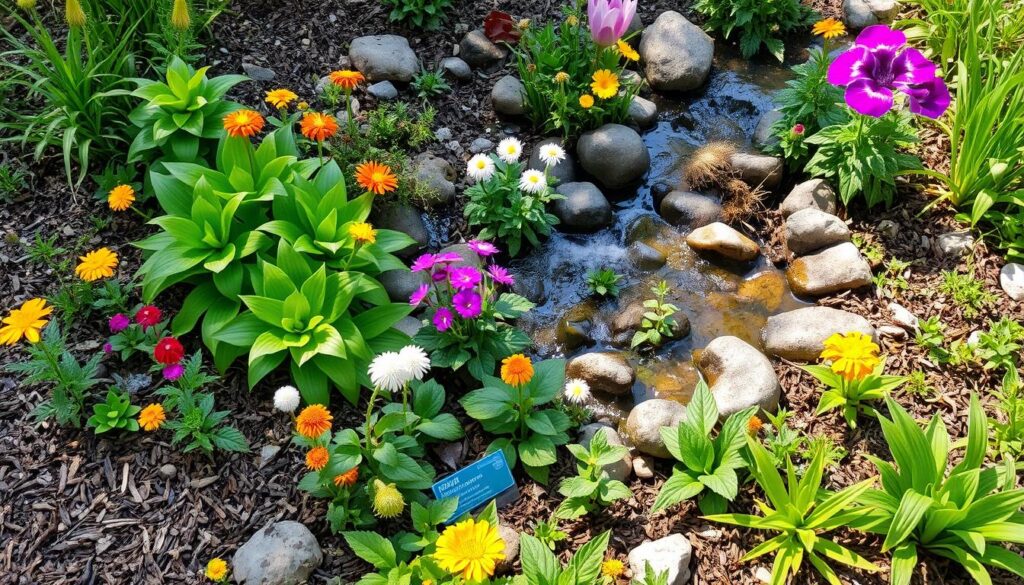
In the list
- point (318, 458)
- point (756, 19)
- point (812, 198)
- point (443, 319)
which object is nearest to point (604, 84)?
point (812, 198)

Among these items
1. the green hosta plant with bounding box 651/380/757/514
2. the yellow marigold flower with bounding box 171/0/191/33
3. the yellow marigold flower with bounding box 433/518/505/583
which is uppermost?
the yellow marigold flower with bounding box 171/0/191/33

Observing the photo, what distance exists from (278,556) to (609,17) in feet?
10.3

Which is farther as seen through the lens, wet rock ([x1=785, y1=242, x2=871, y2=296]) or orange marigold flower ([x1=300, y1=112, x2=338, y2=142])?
wet rock ([x1=785, y1=242, x2=871, y2=296])

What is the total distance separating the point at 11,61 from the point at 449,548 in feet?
12.4

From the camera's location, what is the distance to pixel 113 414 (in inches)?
110

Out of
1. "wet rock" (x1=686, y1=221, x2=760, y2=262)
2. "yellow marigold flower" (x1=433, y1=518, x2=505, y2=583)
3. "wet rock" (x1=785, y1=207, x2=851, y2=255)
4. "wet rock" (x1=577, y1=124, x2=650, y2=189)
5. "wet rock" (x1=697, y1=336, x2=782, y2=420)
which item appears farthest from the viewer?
"wet rock" (x1=577, y1=124, x2=650, y2=189)

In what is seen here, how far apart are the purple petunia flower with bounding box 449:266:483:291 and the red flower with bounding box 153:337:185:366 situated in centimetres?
112

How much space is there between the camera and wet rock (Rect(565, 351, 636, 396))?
3289 mm

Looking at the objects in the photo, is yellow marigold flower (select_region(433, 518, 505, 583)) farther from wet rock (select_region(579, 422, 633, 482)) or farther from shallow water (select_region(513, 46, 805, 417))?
shallow water (select_region(513, 46, 805, 417))

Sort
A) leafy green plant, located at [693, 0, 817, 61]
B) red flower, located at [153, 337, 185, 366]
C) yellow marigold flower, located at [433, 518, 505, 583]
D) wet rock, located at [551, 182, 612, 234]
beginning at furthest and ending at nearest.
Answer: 1. leafy green plant, located at [693, 0, 817, 61]
2. wet rock, located at [551, 182, 612, 234]
3. red flower, located at [153, 337, 185, 366]
4. yellow marigold flower, located at [433, 518, 505, 583]

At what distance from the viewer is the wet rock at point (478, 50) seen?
4609 mm

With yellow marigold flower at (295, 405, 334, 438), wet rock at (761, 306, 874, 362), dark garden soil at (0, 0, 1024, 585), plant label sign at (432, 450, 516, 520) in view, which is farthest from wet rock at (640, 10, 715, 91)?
yellow marigold flower at (295, 405, 334, 438)

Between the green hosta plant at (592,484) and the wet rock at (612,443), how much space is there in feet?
0.24

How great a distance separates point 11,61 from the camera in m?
3.93
